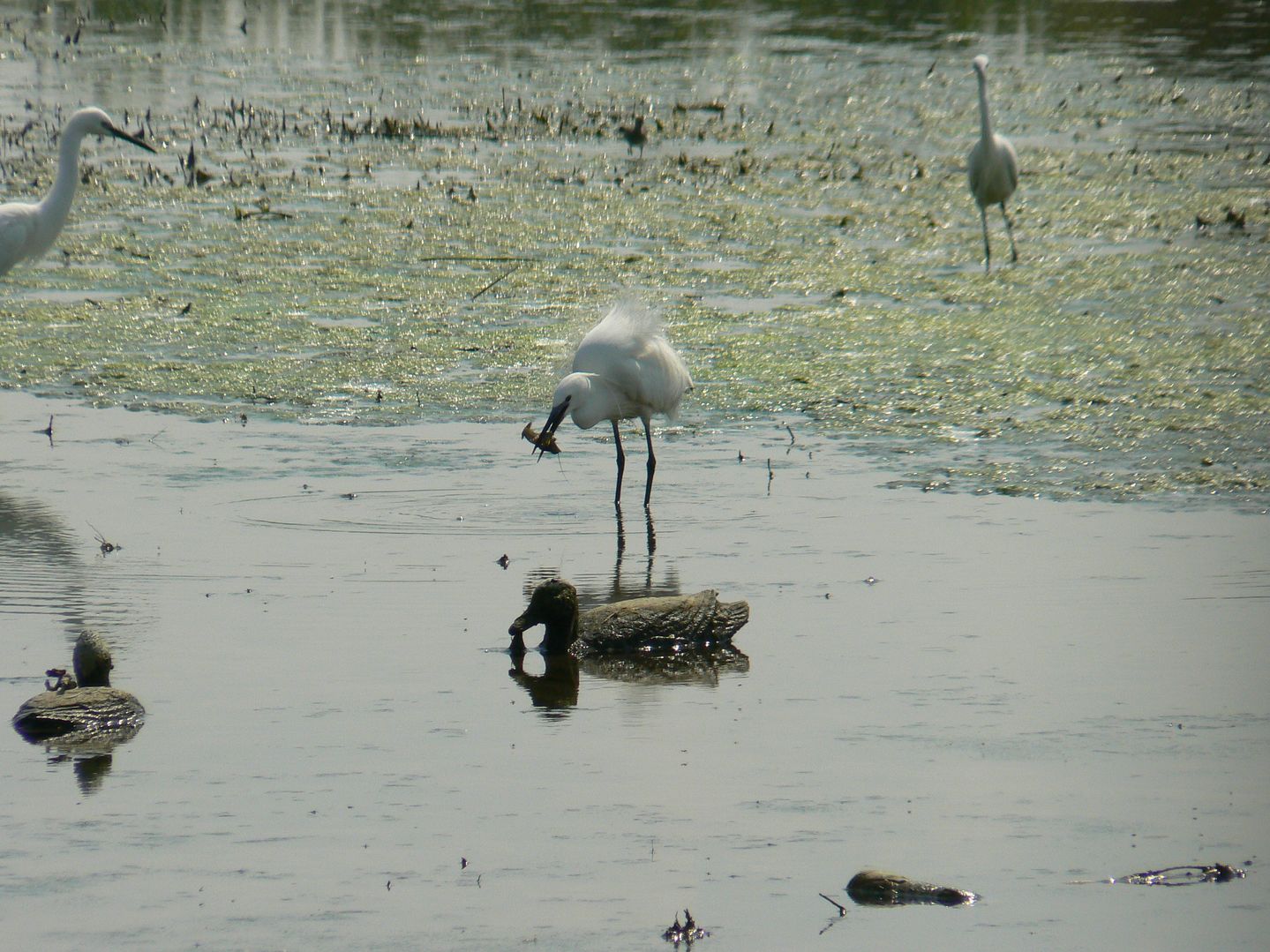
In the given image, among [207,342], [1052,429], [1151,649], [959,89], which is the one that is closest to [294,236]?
[207,342]

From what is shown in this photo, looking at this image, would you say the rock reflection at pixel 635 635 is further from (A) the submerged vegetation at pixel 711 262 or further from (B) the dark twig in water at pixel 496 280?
(B) the dark twig in water at pixel 496 280

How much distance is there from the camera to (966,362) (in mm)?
10234

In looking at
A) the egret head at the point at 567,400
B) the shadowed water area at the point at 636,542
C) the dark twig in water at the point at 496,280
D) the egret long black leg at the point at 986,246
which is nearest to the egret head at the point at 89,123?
the shadowed water area at the point at 636,542

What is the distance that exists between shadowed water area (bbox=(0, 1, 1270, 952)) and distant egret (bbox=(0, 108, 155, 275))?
1.50 feet

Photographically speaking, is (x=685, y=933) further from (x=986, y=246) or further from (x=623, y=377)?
(x=986, y=246)

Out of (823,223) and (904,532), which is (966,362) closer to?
(904,532)

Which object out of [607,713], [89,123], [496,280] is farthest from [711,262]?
[607,713]

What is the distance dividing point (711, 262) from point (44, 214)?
4.27 m

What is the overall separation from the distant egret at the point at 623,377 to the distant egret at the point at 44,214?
154 inches

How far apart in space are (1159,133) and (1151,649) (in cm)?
1326

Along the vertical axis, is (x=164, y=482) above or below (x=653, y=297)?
below

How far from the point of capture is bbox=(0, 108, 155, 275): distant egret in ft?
35.6

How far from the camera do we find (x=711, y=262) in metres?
12.7

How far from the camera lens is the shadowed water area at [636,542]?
4.60 meters
